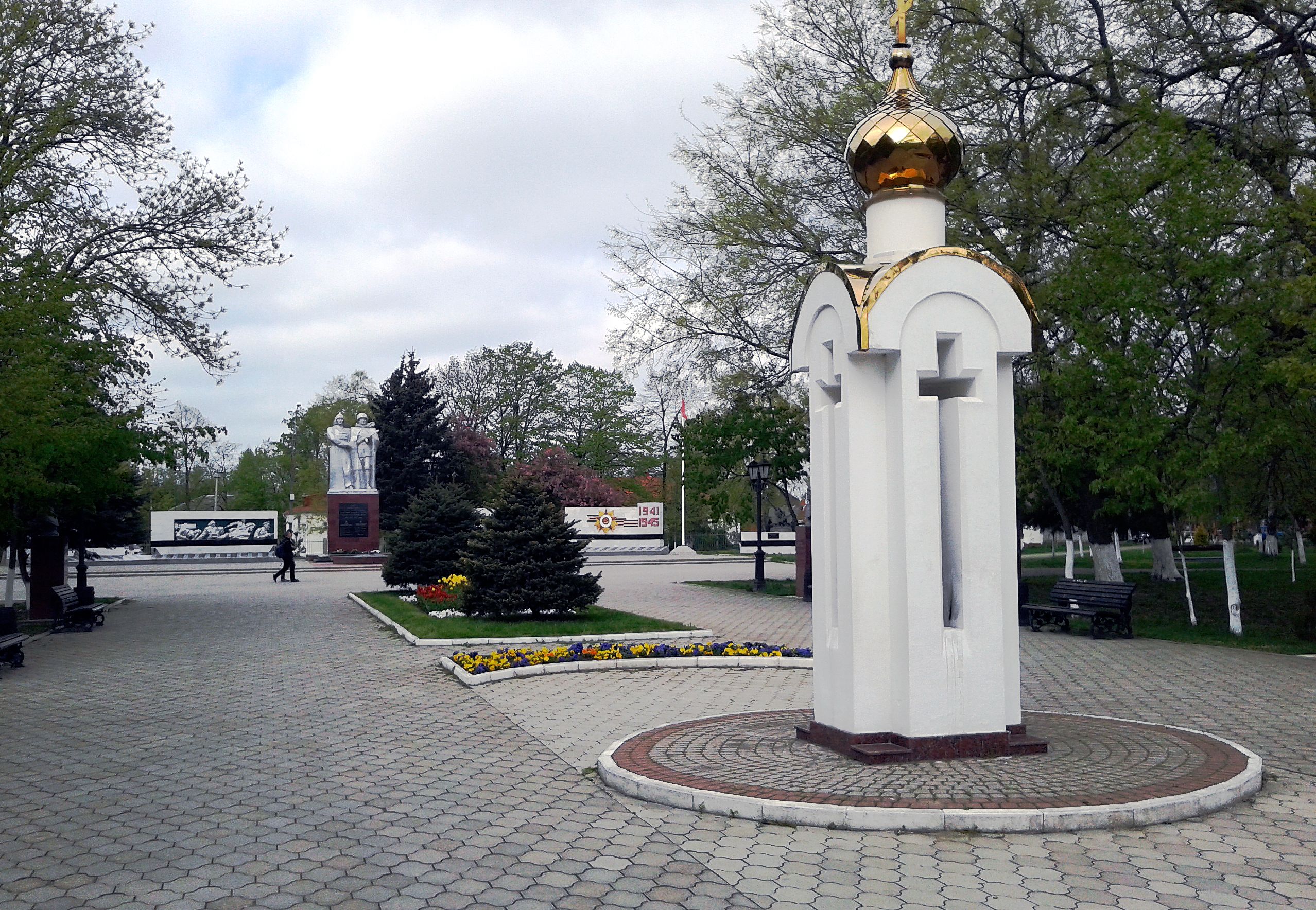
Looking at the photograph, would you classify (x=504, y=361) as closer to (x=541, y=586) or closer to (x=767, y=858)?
(x=541, y=586)

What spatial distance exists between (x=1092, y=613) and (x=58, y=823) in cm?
1399

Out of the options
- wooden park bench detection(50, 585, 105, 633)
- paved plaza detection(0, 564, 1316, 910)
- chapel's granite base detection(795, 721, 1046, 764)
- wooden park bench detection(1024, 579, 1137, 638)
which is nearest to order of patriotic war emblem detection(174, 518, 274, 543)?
wooden park bench detection(50, 585, 105, 633)

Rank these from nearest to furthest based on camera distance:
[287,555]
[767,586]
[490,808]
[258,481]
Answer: [490,808] → [767,586] → [287,555] → [258,481]

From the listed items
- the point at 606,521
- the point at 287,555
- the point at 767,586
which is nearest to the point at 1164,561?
the point at 767,586

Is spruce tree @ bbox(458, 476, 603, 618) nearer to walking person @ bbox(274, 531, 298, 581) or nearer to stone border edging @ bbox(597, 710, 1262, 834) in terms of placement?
stone border edging @ bbox(597, 710, 1262, 834)

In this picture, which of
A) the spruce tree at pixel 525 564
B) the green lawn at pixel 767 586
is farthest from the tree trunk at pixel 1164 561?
the spruce tree at pixel 525 564

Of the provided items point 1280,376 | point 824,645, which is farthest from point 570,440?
point 824,645

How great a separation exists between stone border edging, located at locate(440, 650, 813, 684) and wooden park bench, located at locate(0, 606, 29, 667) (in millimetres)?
5203

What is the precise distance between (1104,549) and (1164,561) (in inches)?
360

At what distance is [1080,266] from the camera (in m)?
16.9

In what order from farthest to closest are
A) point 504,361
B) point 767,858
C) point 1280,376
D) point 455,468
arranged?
1. point 504,361
2. point 455,468
3. point 1280,376
4. point 767,858

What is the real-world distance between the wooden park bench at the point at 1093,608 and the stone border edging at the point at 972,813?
10.1m

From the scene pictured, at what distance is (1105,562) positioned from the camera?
22344 mm

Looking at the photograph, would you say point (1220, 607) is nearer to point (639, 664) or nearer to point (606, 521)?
point (639, 664)
